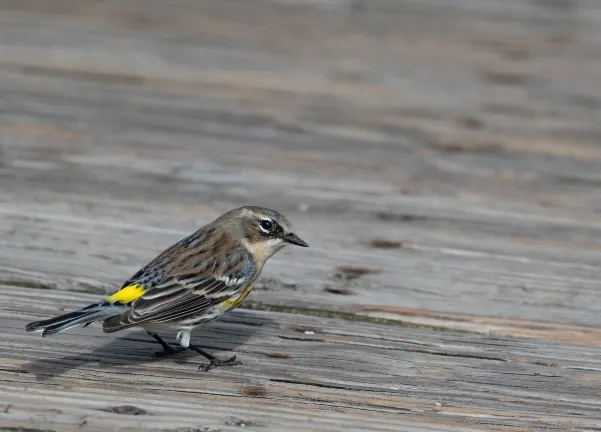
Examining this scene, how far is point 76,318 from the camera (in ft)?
12.9

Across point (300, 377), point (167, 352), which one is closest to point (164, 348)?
point (167, 352)

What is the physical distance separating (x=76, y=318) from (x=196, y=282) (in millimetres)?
823

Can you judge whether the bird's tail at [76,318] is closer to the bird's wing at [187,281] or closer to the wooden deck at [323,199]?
the bird's wing at [187,281]

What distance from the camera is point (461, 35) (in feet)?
30.0

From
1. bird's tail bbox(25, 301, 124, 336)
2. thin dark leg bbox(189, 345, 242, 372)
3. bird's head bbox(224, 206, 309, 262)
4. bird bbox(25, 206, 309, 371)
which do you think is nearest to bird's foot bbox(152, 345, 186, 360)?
bird bbox(25, 206, 309, 371)

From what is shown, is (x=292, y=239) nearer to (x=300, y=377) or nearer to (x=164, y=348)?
(x=164, y=348)

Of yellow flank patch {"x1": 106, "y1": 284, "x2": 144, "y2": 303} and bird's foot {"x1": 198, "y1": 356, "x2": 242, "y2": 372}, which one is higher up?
yellow flank patch {"x1": 106, "y1": 284, "x2": 144, "y2": 303}

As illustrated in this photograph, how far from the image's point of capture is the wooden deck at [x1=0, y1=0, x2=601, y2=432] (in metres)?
3.90

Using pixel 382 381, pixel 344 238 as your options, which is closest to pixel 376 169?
pixel 344 238

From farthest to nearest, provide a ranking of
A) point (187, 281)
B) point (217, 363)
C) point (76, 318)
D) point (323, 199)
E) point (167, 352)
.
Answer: point (323, 199)
point (187, 281)
point (167, 352)
point (217, 363)
point (76, 318)

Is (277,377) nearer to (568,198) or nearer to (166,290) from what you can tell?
(166,290)

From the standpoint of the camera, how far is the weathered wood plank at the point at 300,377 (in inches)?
142

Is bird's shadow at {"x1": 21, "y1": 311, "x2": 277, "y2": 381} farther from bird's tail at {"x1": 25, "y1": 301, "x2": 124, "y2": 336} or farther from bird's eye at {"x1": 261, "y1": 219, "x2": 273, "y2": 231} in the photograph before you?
bird's eye at {"x1": 261, "y1": 219, "x2": 273, "y2": 231}

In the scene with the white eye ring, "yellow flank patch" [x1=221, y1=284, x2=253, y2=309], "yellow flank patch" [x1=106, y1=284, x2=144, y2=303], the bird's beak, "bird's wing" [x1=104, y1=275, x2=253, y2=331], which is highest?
the white eye ring
